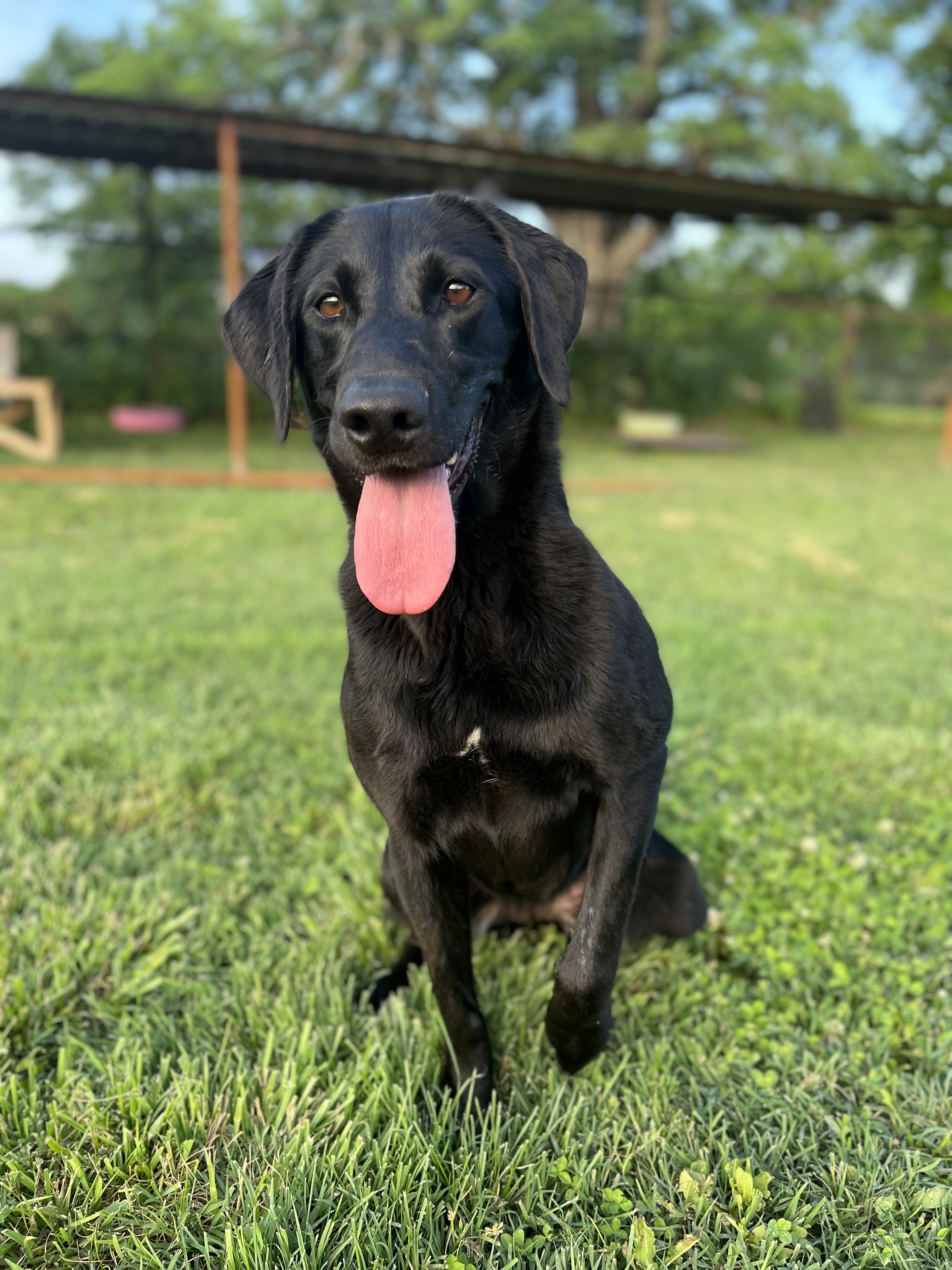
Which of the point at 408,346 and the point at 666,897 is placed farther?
the point at 666,897

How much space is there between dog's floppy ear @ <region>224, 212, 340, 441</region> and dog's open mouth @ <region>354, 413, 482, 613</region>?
388 millimetres

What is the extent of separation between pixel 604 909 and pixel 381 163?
1098cm

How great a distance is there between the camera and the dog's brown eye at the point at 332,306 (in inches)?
68.6

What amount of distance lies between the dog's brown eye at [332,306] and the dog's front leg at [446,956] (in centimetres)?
102

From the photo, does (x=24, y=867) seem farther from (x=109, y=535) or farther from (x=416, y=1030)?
(x=109, y=535)

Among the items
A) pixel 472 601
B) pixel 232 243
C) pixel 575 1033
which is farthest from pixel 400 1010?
pixel 232 243

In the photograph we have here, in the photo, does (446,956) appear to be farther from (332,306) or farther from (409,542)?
(332,306)

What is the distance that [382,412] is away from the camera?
141 cm

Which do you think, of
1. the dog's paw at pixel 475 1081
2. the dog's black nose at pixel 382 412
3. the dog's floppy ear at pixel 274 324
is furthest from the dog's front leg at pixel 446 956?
the dog's floppy ear at pixel 274 324

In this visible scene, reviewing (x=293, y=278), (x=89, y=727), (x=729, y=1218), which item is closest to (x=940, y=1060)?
(x=729, y=1218)

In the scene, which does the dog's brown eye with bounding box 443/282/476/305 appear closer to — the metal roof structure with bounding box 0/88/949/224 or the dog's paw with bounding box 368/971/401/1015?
the dog's paw with bounding box 368/971/401/1015

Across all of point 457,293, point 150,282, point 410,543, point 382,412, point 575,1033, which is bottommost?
point 575,1033

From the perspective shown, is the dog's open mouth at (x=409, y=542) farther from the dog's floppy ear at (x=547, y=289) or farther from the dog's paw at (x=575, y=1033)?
the dog's paw at (x=575, y=1033)

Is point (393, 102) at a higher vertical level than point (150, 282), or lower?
higher
